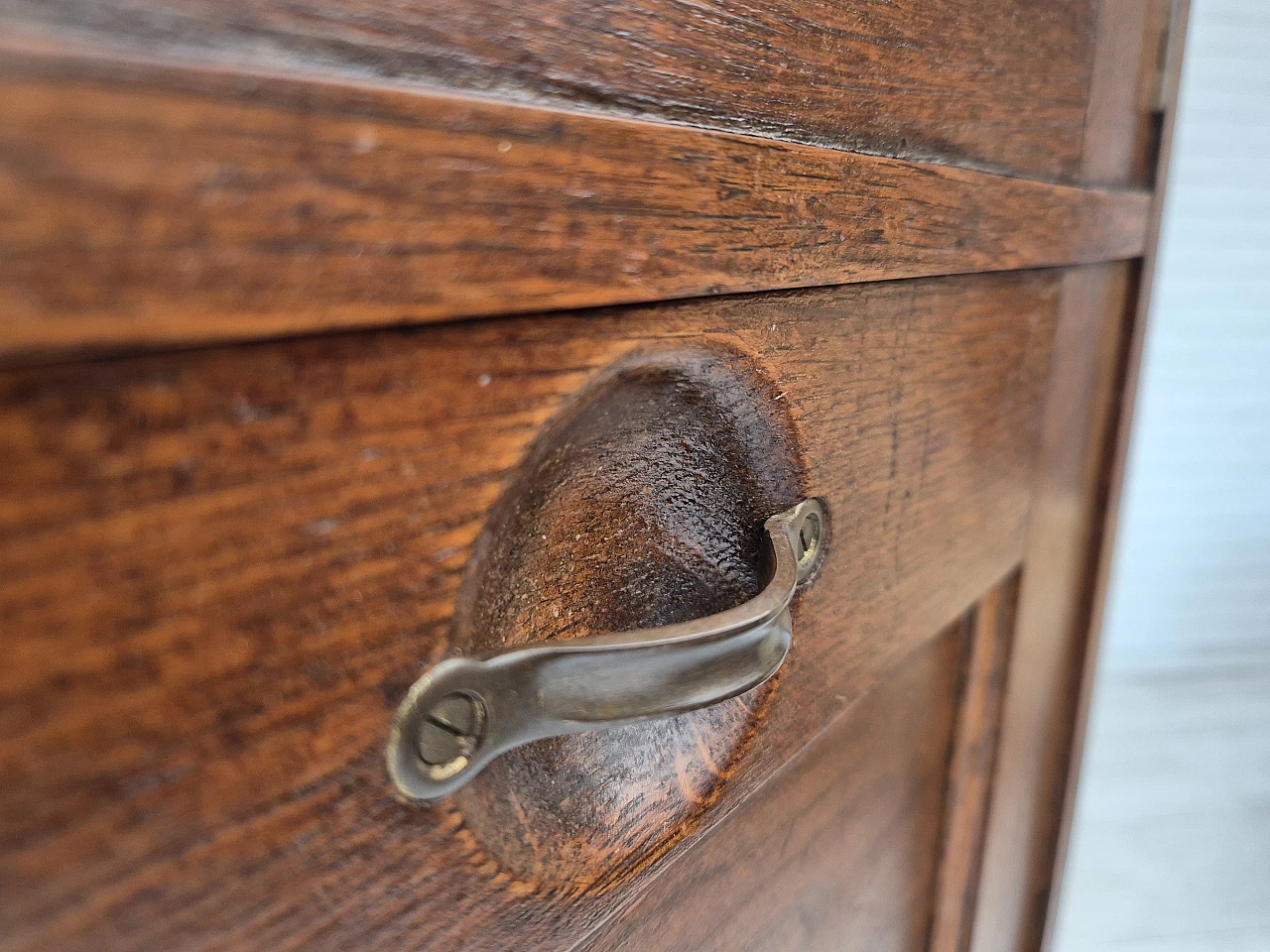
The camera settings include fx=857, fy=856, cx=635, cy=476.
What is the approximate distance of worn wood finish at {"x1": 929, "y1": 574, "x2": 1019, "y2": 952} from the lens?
0.47m

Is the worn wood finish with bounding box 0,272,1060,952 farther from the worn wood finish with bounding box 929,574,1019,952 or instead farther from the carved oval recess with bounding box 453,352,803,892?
the worn wood finish with bounding box 929,574,1019,952

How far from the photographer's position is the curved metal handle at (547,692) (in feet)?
0.54

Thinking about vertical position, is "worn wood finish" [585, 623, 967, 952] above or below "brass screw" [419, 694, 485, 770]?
below

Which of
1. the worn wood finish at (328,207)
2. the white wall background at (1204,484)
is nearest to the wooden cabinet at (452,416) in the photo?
the worn wood finish at (328,207)

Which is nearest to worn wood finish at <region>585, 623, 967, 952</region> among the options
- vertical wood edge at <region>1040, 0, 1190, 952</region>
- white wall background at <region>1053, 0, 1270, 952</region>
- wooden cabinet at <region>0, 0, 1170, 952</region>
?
wooden cabinet at <region>0, 0, 1170, 952</region>

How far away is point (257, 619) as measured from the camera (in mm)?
137

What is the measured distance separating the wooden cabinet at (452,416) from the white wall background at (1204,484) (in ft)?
4.40

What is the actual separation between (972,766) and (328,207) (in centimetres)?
47

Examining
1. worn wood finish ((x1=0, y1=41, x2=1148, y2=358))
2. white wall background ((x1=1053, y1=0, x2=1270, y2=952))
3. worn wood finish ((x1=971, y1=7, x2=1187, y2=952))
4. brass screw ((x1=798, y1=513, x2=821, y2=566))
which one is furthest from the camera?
white wall background ((x1=1053, y1=0, x2=1270, y2=952))

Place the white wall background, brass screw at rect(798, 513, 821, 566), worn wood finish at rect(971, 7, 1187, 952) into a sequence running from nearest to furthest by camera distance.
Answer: brass screw at rect(798, 513, 821, 566), worn wood finish at rect(971, 7, 1187, 952), the white wall background

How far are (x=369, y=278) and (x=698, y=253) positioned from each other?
0.08 meters

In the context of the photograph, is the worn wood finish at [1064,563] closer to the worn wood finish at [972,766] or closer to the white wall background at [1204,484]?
the worn wood finish at [972,766]

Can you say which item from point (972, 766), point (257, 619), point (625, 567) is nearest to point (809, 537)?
point (625, 567)

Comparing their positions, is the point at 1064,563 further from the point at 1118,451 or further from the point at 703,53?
the point at 703,53
